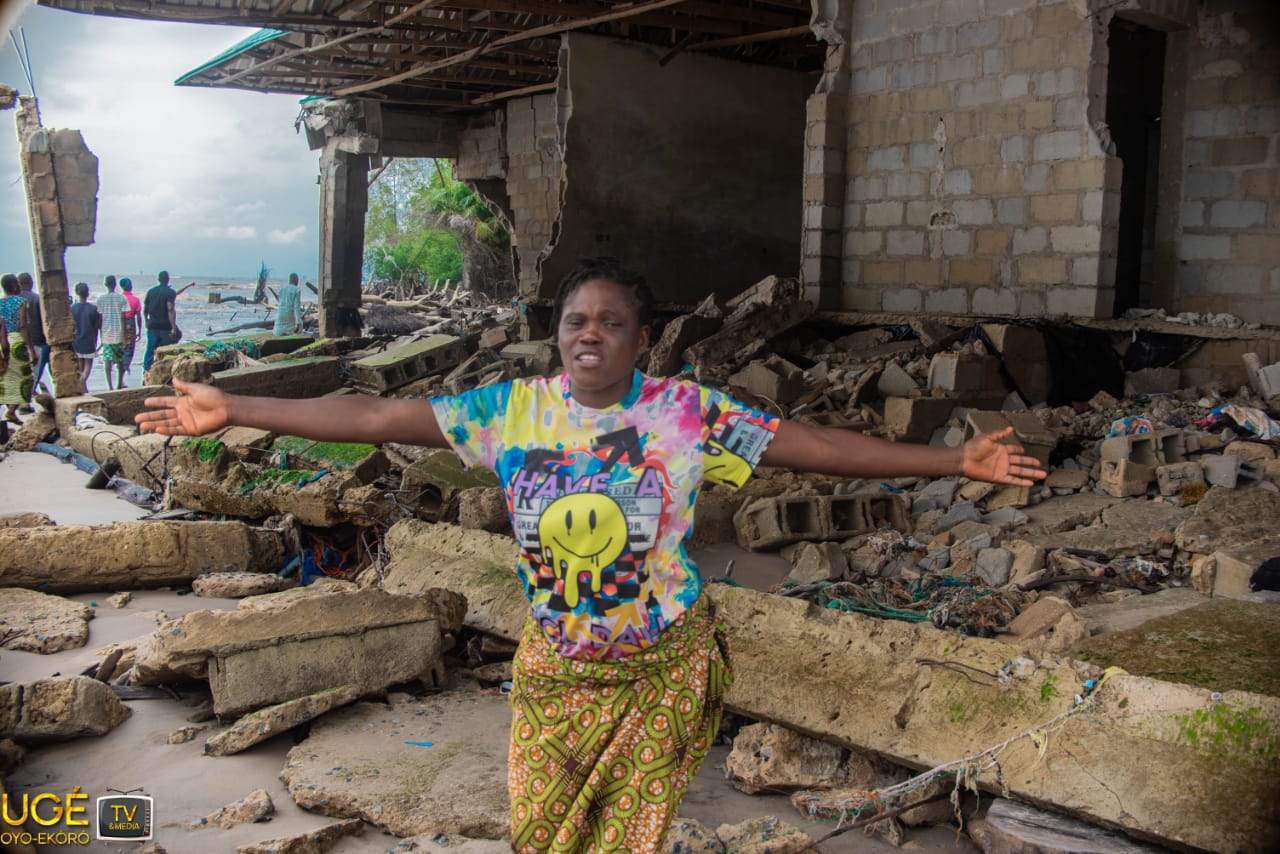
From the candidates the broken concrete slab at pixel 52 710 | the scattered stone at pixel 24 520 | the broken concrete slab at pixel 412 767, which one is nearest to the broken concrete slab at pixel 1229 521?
the broken concrete slab at pixel 412 767

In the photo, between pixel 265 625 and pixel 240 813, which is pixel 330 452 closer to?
pixel 265 625

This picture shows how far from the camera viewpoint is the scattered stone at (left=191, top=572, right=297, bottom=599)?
622 centimetres

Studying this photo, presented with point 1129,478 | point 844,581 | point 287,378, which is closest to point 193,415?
point 844,581

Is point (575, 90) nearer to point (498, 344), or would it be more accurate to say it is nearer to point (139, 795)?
Answer: point (498, 344)

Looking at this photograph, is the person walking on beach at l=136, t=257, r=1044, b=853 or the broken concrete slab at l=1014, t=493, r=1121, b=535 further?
the broken concrete slab at l=1014, t=493, r=1121, b=535

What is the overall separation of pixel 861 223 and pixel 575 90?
13.7 ft

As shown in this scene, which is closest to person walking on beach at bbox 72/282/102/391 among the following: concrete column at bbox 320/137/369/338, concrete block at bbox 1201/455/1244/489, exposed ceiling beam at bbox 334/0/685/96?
concrete column at bbox 320/137/369/338

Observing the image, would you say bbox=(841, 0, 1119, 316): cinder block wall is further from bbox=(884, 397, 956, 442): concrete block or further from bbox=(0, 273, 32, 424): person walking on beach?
bbox=(0, 273, 32, 424): person walking on beach

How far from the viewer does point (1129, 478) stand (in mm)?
6930

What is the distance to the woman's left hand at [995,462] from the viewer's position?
275 centimetres

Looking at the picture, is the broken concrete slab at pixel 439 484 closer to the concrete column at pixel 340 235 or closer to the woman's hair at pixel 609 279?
the woman's hair at pixel 609 279

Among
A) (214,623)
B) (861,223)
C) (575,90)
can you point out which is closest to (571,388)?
(214,623)

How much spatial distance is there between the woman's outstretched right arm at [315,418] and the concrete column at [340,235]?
16.4 meters

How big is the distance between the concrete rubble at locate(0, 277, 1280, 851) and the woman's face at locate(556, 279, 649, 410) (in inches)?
64.2
